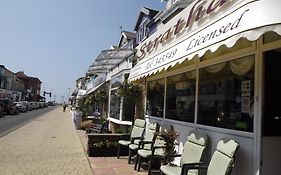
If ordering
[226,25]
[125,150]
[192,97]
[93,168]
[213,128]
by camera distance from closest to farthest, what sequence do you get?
1. [226,25]
2. [213,128]
3. [192,97]
4. [93,168]
5. [125,150]

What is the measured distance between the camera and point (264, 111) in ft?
15.8

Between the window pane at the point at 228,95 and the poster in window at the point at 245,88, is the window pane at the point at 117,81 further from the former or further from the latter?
the poster in window at the point at 245,88

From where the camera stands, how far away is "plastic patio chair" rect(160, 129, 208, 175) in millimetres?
6086

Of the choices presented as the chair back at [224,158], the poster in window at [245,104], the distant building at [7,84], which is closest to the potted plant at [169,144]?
the chair back at [224,158]

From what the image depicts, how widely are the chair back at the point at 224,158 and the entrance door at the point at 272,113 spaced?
47 cm

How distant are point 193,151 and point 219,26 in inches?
114

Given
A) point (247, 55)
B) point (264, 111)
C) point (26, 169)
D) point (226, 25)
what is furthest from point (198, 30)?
point (26, 169)

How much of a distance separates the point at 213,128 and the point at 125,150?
16.7 ft

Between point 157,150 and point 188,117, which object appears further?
point 157,150

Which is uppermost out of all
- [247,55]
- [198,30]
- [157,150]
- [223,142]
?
[198,30]

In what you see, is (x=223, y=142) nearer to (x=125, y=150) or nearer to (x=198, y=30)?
(x=198, y=30)

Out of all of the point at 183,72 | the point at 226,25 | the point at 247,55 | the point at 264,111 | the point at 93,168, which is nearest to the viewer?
the point at 226,25

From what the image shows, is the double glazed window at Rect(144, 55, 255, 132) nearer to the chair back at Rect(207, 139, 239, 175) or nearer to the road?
the chair back at Rect(207, 139, 239, 175)

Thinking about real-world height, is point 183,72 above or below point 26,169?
above
